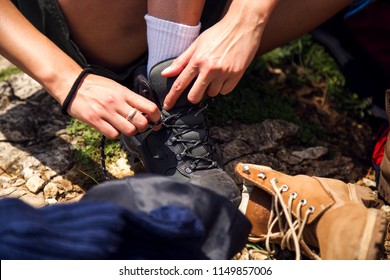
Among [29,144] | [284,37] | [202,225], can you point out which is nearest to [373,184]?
[284,37]

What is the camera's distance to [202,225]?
5.35ft

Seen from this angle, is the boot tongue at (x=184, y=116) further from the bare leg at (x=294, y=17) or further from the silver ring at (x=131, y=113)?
the bare leg at (x=294, y=17)

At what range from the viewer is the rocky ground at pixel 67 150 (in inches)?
105

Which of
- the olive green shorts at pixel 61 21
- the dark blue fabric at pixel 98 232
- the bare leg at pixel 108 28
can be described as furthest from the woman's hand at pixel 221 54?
the dark blue fabric at pixel 98 232

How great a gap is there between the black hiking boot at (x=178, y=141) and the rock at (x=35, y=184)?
612 mm

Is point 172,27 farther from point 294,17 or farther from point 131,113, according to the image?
point 294,17

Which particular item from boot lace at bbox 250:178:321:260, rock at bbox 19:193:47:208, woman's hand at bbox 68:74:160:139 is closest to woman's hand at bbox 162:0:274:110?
woman's hand at bbox 68:74:160:139

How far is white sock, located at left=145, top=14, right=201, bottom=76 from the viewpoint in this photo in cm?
228

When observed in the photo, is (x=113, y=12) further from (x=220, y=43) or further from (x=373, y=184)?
(x=373, y=184)

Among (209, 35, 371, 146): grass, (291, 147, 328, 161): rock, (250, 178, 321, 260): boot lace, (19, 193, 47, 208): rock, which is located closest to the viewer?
(250, 178, 321, 260): boot lace

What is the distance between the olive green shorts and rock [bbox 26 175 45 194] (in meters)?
0.66

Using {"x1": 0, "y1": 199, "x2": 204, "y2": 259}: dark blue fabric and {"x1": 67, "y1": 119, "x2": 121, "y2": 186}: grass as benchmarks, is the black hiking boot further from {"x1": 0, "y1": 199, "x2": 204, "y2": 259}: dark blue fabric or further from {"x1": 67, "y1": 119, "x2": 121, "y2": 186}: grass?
{"x1": 0, "y1": 199, "x2": 204, "y2": 259}: dark blue fabric

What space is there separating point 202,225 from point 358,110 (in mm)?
2081

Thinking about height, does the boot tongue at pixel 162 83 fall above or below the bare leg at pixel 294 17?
below
